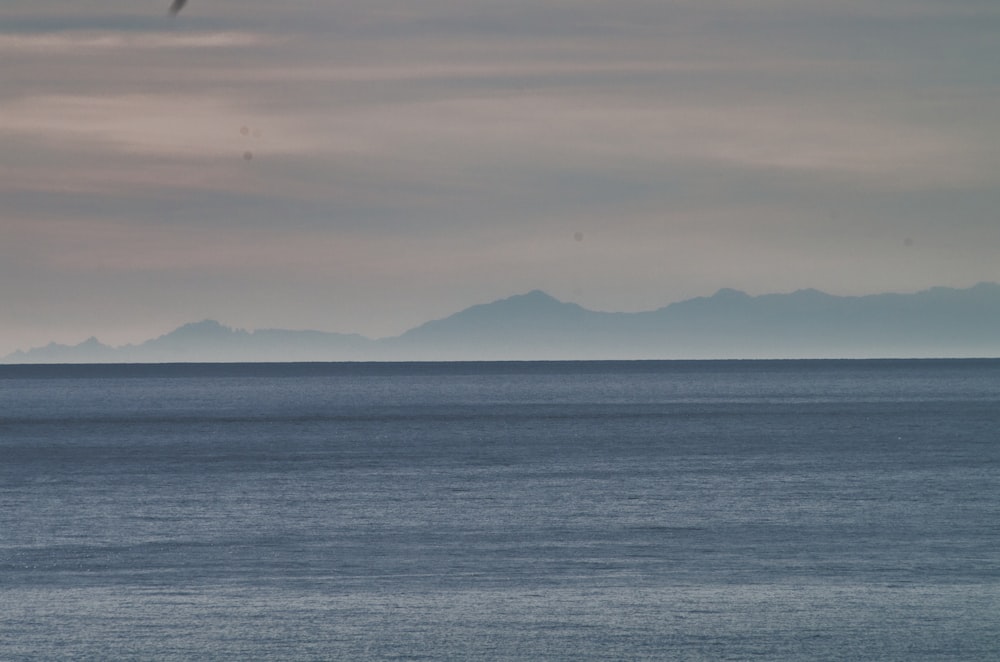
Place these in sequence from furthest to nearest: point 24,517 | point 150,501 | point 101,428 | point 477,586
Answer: point 101,428 < point 150,501 < point 24,517 < point 477,586

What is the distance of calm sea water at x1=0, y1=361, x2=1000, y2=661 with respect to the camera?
27.2 metres

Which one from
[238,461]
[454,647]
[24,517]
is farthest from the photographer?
[238,461]

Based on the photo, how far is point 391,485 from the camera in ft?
197

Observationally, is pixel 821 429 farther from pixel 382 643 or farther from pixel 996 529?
pixel 382 643

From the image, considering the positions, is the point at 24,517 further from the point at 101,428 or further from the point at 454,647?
the point at 101,428

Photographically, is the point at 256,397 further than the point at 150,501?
Yes

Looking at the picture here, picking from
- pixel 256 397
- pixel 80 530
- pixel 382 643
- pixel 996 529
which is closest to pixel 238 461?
pixel 80 530

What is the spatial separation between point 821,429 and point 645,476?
4320 cm

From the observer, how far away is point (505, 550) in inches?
1538

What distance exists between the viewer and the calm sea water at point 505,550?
2719cm

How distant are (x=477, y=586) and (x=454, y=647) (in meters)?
5.99

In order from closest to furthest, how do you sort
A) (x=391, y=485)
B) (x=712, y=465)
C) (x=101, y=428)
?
(x=391, y=485), (x=712, y=465), (x=101, y=428)


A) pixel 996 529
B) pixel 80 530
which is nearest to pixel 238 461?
pixel 80 530

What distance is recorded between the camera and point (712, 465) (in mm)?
69750
